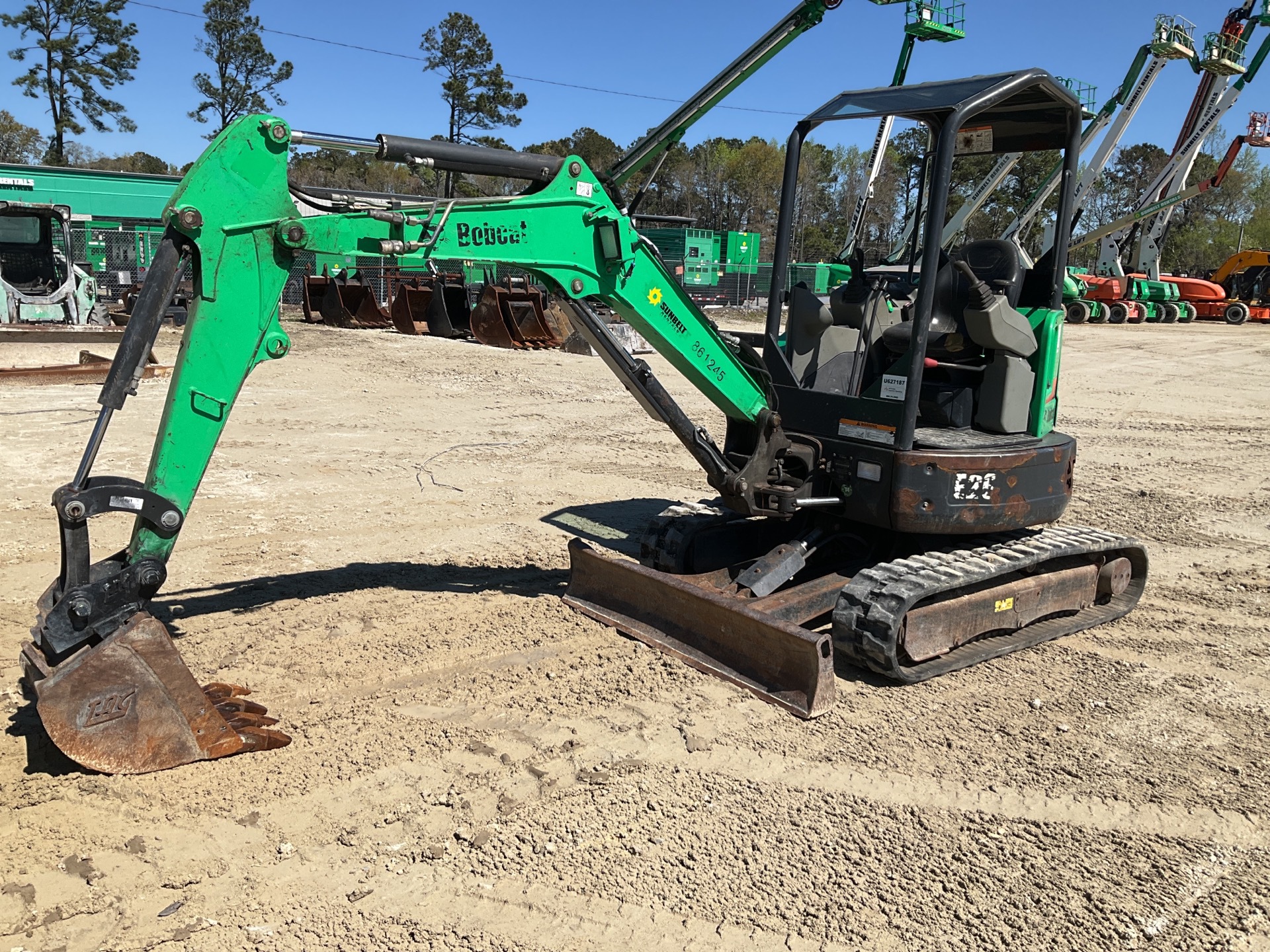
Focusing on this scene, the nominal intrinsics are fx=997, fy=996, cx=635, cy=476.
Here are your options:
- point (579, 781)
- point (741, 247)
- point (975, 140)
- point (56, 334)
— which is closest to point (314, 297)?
point (56, 334)

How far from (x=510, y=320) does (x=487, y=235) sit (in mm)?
14688

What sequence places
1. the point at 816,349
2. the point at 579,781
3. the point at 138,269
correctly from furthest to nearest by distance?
the point at 138,269 < the point at 816,349 < the point at 579,781

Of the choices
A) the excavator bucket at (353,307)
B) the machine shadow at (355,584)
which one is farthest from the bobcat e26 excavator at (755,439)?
the excavator bucket at (353,307)

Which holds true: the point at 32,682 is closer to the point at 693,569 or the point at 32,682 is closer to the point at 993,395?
the point at 693,569

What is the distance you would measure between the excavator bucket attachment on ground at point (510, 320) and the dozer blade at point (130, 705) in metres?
15.1

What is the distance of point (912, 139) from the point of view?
5660mm

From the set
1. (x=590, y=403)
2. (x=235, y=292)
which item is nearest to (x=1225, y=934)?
(x=235, y=292)

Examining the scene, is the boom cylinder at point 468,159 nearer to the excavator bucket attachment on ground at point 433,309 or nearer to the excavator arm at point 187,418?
the excavator arm at point 187,418

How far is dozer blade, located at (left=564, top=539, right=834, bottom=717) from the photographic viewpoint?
173 inches

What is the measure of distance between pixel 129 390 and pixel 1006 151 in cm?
499

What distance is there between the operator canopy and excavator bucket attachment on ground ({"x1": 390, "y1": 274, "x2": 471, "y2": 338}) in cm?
1510

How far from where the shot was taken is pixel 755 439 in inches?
211

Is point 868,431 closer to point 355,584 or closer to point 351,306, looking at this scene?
point 355,584

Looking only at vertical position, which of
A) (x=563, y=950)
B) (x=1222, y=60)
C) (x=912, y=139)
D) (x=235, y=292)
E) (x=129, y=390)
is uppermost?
(x=1222, y=60)
